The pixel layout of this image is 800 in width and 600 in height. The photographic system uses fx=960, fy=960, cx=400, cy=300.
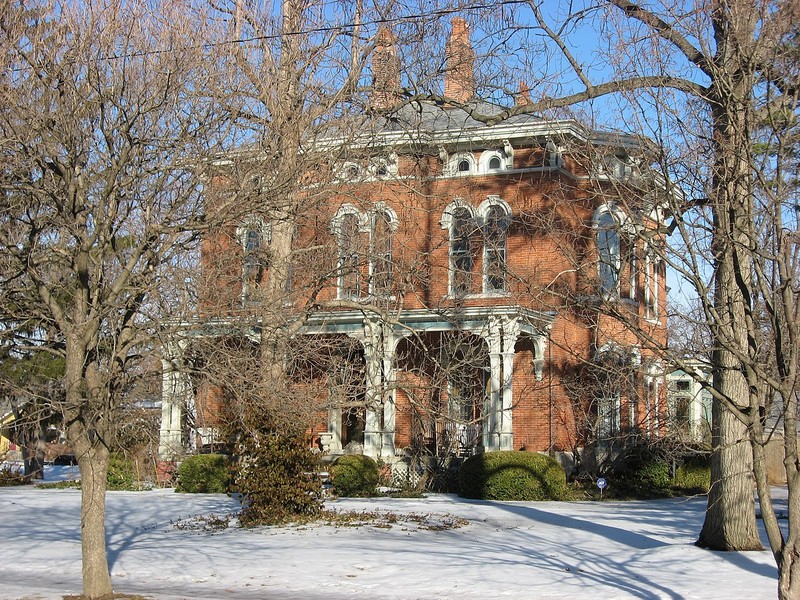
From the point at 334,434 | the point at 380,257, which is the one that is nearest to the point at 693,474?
the point at 334,434

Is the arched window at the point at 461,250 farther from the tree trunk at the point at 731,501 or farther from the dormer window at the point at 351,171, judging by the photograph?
the tree trunk at the point at 731,501

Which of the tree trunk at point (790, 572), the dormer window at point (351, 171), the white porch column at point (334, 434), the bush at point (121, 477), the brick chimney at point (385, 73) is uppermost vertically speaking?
the brick chimney at point (385, 73)

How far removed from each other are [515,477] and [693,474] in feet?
19.5

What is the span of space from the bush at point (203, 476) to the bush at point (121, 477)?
1872 mm

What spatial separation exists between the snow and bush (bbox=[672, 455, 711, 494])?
18.7 ft

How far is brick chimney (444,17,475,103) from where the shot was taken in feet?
49.1

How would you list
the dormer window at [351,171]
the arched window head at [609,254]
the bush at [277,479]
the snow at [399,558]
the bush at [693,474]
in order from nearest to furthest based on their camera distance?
the arched window head at [609,254]
the snow at [399,558]
the dormer window at [351,171]
the bush at [277,479]
the bush at [693,474]

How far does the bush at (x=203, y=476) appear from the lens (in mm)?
21234

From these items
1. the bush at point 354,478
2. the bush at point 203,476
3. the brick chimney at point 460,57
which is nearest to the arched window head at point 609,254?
the brick chimney at point 460,57

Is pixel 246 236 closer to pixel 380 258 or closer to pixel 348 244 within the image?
pixel 380 258

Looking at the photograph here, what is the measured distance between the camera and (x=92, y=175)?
9820mm

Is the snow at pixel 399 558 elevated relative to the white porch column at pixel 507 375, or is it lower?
lower

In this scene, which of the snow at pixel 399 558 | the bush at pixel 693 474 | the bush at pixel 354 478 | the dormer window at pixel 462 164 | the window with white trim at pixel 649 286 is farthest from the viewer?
the bush at pixel 693 474

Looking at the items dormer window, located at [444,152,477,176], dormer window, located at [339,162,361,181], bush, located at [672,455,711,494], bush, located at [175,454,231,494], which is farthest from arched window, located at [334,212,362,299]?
bush, located at [672,455,711,494]
